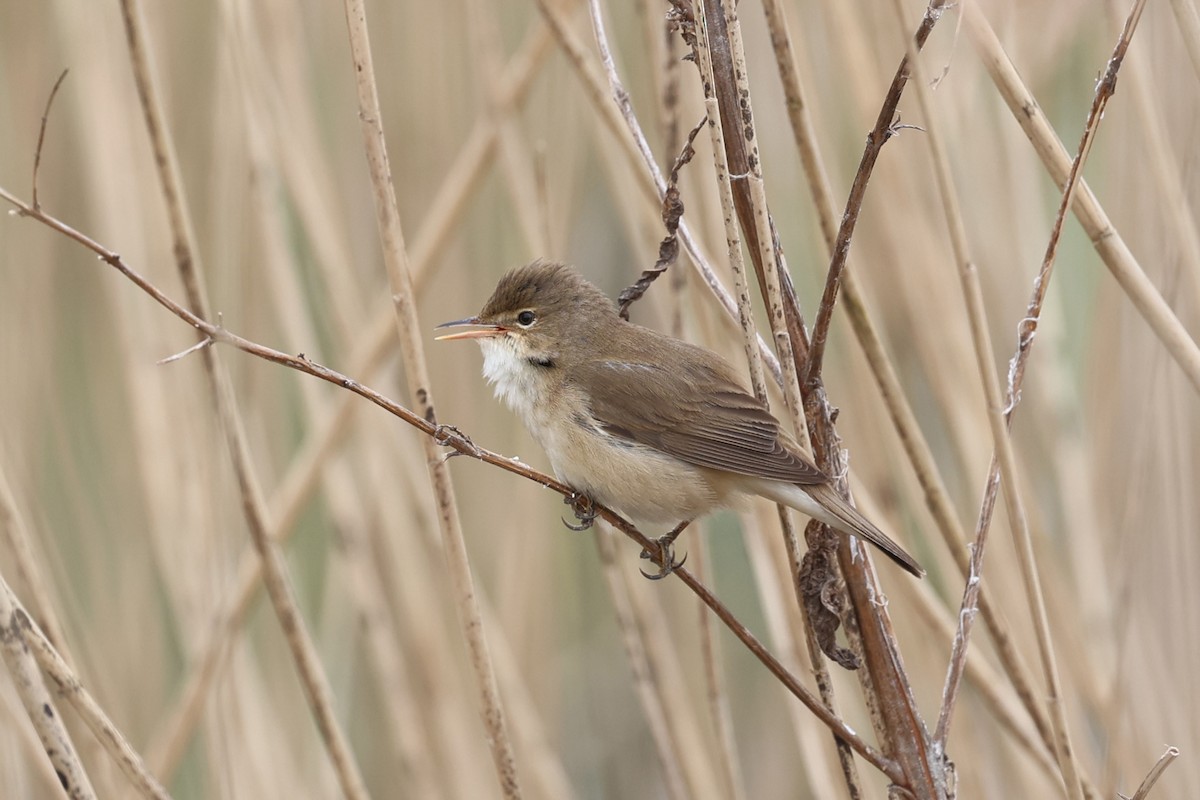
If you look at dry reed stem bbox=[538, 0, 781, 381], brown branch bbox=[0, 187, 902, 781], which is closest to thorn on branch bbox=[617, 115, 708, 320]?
dry reed stem bbox=[538, 0, 781, 381]

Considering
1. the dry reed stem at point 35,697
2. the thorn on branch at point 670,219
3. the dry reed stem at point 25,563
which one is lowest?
the dry reed stem at point 35,697

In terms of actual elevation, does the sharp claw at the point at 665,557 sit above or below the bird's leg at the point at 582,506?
below

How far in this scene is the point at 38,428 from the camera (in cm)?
283

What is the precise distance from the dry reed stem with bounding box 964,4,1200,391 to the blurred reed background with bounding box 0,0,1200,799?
34 cm

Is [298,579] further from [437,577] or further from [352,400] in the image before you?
[352,400]

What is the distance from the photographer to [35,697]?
58.5 inches

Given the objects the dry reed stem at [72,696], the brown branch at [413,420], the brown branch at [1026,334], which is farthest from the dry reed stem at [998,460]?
the dry reed stem at [72,696]

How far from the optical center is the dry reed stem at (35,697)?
1477 mm

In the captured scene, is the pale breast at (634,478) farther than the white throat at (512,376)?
No

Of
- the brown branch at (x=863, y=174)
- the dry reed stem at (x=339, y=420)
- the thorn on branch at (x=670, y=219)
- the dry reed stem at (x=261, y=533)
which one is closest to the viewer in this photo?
the brown branch at (x=863, y=174)

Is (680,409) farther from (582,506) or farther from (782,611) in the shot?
(782,611)

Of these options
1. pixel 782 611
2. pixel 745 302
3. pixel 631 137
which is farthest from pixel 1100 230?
pixel 782 611

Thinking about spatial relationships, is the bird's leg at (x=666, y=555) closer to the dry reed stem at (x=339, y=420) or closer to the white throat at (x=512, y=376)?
the white throat at (x=512, y=376)

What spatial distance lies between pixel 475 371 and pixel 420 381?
4.30 ft
